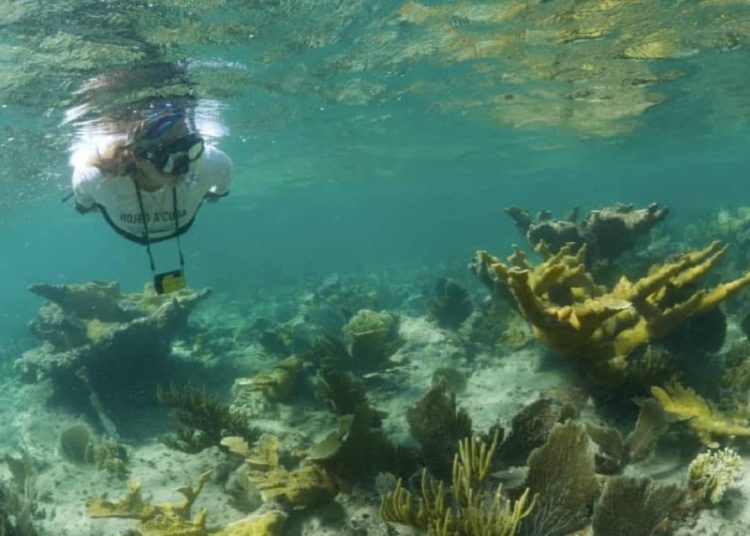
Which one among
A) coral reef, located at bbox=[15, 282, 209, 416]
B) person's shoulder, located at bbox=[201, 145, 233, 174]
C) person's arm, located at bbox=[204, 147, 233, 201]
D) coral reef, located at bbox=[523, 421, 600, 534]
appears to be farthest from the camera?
coral reef, located at bbox=[15, 282, 209, 416]

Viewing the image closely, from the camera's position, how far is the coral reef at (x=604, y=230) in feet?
28.5

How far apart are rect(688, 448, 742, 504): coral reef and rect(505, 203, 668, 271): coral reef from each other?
14.2ft

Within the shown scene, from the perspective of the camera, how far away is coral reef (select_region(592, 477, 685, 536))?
3.75 m

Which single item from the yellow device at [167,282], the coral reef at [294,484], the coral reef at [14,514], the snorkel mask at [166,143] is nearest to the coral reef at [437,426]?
the coral reef at [294,484]

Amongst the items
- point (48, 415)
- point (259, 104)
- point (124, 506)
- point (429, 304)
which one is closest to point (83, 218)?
point (259, 104)

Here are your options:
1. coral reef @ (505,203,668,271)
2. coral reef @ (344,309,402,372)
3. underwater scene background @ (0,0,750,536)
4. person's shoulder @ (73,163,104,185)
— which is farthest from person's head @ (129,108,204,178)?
coral reef @ (505,203,668,271)

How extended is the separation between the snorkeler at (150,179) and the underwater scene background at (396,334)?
2473mm

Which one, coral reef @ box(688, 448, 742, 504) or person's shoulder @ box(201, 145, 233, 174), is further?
person's shoulder @ box(201, 145, 233, 174)

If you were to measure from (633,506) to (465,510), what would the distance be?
1.21 meters

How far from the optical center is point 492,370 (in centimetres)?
873

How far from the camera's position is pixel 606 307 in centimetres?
467

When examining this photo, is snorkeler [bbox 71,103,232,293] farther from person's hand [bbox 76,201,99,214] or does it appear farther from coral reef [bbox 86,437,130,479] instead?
coral reef [bbox 86,437,130,479]

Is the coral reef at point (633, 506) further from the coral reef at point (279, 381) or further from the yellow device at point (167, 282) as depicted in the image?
the coral reef at point (279, 381)

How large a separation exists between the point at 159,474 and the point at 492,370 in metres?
5.17
